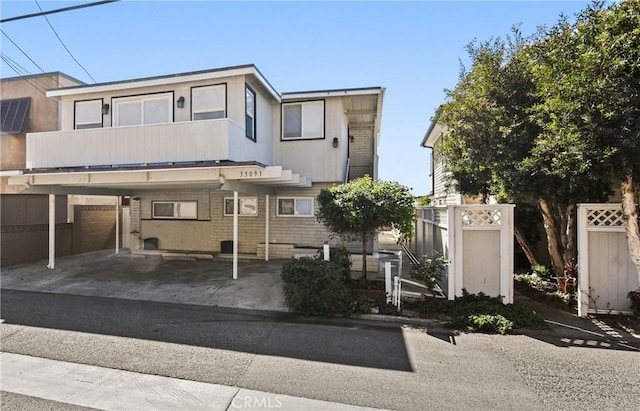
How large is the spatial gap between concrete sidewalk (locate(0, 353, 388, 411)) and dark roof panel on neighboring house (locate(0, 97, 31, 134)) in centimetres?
1726

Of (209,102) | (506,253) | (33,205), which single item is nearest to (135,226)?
(33,205)

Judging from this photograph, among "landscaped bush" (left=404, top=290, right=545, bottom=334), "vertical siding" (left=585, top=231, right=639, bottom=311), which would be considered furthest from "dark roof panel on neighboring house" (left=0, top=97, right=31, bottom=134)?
"vertical siding" (left=585, top=231, right=639, bottom=311)

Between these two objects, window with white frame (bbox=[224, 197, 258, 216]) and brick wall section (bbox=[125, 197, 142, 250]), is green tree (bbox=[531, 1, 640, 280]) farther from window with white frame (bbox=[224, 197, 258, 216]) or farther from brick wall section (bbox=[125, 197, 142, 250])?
brick wall section (bbox=[125, 197, 142, 250])

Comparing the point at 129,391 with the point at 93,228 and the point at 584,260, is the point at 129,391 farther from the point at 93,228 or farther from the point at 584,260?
the point at 93,228

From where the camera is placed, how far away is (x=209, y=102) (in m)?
10.0

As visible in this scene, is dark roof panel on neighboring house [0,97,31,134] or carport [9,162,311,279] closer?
carport [9,162,311,279]

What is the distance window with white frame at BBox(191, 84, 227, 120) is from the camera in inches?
389

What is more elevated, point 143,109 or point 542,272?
point 143,109

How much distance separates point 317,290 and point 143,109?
8.68 m

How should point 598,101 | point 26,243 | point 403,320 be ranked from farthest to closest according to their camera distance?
point 26,243
point 403,320
point 598,101

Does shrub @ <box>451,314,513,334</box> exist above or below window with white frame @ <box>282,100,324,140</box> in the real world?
below

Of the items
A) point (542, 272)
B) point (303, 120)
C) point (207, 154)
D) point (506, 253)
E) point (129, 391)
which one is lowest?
point (129, 391)

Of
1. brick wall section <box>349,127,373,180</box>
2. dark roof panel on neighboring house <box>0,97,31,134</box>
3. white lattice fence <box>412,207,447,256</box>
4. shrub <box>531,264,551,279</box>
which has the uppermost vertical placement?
dark roof panel on neighboring house <box>0,97,31,134</box>

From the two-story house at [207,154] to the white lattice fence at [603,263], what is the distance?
628cm
